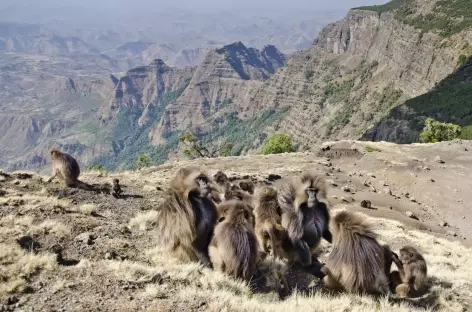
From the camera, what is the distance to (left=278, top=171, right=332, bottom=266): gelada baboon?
900 centimetres

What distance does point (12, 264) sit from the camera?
24.7ft

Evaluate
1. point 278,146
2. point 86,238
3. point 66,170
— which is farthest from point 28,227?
point 278,146

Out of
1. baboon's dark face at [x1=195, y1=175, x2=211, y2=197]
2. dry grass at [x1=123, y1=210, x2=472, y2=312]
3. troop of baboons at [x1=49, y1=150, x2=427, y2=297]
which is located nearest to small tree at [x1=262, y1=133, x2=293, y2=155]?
dry grass at [x1=123, y1=210, x2=472, y2=312]

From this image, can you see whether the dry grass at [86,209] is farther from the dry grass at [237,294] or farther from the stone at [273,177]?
the stone at [273,177]

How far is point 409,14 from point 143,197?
163723mm

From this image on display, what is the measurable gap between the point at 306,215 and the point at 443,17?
484 feet

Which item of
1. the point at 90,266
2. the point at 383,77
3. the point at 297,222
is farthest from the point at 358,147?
the point at 383,77

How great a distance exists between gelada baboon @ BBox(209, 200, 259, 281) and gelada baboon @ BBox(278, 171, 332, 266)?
1284 mm

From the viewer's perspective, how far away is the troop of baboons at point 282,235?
790 cm

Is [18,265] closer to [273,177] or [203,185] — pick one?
[203,185]

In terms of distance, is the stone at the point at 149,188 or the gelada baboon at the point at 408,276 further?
the stone at the point at 149,188

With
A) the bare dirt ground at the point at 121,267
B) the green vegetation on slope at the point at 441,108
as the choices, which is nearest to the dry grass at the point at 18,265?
the bare dirt ground at the point at 121,267

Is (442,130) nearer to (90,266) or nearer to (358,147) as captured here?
(358,147)

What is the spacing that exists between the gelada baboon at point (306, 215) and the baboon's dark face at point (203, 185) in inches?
72.8
